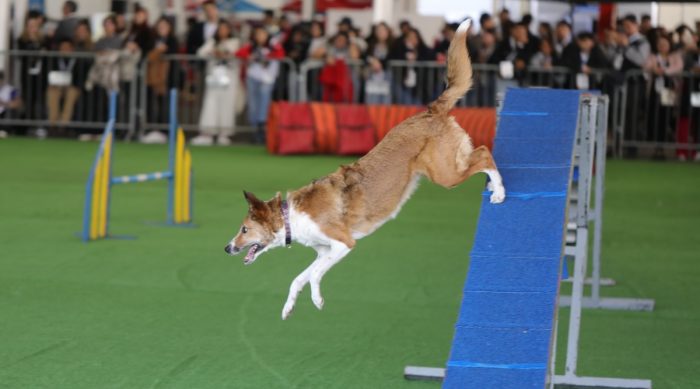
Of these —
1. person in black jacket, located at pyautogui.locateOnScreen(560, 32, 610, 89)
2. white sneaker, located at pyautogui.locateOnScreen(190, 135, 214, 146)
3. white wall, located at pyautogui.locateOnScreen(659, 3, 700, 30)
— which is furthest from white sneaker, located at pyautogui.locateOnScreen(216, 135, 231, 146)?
white wall, located at pyautogui.locateOnScreen(659, 3, 700, 30)

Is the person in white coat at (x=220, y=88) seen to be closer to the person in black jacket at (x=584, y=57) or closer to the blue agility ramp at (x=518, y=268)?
the person in black jacket at (x=584, y=57)

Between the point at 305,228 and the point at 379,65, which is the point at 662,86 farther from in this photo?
the point at 305,228

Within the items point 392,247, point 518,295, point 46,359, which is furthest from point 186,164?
point 518,295

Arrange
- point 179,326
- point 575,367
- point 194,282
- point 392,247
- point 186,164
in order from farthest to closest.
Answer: point 186,164
point 392,247
point 194,282
point 179,326
point 575,367

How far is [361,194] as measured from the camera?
21.8ft

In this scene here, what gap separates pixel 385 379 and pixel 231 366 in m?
0.99

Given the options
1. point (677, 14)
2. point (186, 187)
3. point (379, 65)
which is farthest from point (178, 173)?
point (677, 14)

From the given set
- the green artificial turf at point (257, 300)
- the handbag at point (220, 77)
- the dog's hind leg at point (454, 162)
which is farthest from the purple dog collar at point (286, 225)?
the handbag at point (220, 77)

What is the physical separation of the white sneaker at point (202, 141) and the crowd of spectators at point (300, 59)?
1.2 inches

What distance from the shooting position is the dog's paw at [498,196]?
6.64 meters

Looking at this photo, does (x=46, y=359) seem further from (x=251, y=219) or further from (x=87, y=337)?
(x=251, y=219)

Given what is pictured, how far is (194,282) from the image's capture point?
10227 millimetres

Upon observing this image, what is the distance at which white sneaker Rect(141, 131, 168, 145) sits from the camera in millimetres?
22781

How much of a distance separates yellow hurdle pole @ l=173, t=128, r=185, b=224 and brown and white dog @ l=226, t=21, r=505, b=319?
20.6 feet
